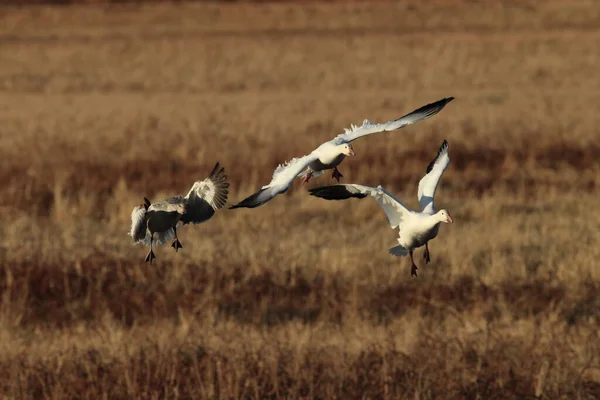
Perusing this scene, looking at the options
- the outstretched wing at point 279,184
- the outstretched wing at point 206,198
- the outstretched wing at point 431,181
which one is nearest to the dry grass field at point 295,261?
the outstretched wing at point 431,181

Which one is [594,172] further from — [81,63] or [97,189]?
[81,63]

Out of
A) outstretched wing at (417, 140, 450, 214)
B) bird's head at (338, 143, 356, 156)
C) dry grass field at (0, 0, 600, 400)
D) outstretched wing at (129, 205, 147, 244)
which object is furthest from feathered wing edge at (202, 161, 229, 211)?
dry grass field at (0, 0, 600, 400)

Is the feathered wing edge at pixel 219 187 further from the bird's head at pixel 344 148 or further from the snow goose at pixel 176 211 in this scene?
the bird's head at pixel 344 148

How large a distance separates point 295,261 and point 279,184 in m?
10.7

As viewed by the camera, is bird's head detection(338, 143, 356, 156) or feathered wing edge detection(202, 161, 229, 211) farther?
bird's head detection(338, 143, 356, 156)

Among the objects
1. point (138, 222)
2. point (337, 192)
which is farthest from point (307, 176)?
point (138, 222)

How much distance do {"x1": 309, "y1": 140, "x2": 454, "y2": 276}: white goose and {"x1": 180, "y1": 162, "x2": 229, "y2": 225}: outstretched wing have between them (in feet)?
0.96

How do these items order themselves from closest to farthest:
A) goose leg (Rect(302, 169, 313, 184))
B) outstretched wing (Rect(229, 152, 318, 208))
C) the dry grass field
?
1. outstretched wing (Rect(229, 152, 318, 208))
2. goose leg (Rect(302, 169, 313, 184))
3. the dry grass field

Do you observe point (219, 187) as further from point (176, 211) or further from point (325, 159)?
point (325, 159)

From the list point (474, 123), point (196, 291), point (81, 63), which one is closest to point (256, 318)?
point (196, 291)

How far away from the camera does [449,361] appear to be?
11.4m

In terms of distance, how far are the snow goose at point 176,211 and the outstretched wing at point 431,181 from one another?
0.61 m

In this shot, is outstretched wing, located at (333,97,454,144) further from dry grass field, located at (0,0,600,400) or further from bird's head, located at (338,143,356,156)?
dry grass field, located at (0,0,600,400)

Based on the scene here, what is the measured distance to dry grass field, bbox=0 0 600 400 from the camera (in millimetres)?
11312
